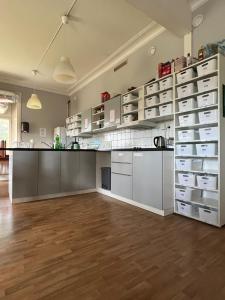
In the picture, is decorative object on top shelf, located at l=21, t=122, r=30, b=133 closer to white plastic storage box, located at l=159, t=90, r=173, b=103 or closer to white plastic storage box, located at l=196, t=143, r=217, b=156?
white plastic storage box, located at l=159, t=90, r=173, b=103

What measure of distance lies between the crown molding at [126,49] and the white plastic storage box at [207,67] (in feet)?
4.59

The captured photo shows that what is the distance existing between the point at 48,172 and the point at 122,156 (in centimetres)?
139

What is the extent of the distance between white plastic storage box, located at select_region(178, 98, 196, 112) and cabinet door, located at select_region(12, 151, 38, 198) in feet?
8.11

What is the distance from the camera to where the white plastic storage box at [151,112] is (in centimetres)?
293

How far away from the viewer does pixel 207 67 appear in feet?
7.36

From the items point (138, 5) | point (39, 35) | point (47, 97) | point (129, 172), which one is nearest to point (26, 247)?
point (129, 172)

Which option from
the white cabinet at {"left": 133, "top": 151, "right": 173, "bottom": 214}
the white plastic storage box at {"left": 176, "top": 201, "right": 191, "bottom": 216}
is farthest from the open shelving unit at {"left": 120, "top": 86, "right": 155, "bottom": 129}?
the white plastic storage box at {"left": 176, "top": 201, "right": 191, "bottom": 216}

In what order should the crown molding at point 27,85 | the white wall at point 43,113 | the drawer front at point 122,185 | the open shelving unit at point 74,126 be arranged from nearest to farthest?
the drawer front at point 122,185 → the open shelving unit at point 74,126 → the crown molding at point 27,85 → the white wall at point 43,113

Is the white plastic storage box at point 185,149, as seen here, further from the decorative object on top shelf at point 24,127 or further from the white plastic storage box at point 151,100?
the decorative object on top shelf at point 24,127

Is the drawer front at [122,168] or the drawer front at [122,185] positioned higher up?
the drawer front at [122,168]

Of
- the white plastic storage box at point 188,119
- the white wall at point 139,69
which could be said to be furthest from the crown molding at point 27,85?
the white plastic storage box at point 188,119

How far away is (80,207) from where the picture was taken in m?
2.89

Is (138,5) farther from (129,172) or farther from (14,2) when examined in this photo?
(129,172)

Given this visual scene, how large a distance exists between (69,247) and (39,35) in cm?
372
